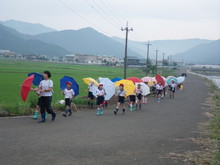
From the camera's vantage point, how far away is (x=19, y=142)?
22.7ft

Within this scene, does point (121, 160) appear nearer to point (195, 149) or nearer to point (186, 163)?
point (186, 163)

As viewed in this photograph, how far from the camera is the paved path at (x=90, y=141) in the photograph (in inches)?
229

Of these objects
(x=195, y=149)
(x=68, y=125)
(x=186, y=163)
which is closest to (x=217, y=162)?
(x=186, y=163)

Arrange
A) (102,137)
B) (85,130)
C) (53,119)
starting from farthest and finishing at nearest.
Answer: (53,119) < (85,130) < (102,137)

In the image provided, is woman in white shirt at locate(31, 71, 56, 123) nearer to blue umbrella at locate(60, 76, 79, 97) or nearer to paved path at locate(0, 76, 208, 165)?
paved path at locate(0, 76, 208, 165)

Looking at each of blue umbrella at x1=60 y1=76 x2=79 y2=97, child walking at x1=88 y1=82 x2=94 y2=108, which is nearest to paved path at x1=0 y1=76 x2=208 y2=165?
blue umbrella at x1=60 y1=76 x2=79 y2=97

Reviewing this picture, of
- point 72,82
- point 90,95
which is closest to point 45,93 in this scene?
point 72,82

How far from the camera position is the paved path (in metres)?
5.83

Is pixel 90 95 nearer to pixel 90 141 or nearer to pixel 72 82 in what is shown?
pixel 72 82

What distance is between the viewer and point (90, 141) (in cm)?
739

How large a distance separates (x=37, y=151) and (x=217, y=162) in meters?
3.68

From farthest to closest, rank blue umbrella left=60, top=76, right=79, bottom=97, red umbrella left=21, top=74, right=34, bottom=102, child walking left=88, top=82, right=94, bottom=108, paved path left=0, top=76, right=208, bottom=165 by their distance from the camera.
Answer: child walking left=88, top=82, right=94, bottom=108 < blue umbrella left=60, top=76, right=79, bottom=97 < red umbrella left=21, top=74, right=34, bottom=102 < paved path left=0, top=76, right=208, bottom=165

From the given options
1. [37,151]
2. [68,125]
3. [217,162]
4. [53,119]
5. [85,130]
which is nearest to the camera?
[217,162]

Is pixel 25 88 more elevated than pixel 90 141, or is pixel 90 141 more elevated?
pixel 25 88
